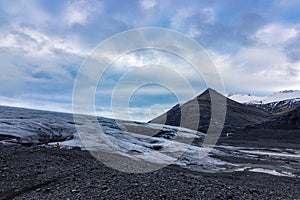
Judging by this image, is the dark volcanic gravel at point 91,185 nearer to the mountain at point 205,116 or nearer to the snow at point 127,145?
the snow at point 127,145

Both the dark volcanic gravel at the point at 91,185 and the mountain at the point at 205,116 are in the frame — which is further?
the mountain at the point at 205,116

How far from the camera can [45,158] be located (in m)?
17.5

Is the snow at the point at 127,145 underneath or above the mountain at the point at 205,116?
underneath

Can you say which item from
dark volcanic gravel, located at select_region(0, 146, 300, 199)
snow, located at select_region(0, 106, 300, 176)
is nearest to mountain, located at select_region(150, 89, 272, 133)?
snow, located at select_region(0, 106, 300, 176)

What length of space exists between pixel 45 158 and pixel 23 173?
347 cm

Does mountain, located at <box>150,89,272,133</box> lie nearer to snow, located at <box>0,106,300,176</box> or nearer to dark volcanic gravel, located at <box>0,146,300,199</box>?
snow, located at <box>0,106,300,176</box>

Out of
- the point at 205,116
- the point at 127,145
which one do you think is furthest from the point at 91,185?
the point at 205,116

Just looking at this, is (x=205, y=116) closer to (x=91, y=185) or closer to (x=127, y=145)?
(x=127, y=145)

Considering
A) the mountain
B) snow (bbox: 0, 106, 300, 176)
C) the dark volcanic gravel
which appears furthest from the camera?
the mountain

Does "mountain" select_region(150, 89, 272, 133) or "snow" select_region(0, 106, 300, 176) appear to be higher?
"mountain" select_region(150, 89, 272, 133)

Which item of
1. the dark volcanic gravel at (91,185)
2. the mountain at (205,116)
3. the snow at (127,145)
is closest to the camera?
the dark volcanic gravel at (91,185)

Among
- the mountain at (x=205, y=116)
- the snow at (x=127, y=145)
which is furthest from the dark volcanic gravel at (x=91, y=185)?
the mountain at (x=205, y=116)

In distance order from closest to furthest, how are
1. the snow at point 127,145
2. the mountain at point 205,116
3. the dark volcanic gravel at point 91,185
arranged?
the dark volcanic gravel at point 91,185
the snow at point 127,145
the mountain at point 205,116

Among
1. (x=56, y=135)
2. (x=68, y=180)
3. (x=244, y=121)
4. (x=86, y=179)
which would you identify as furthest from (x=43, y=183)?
(x=244, y=121)
